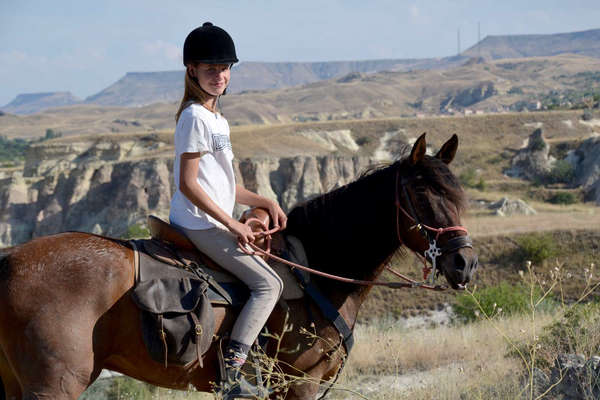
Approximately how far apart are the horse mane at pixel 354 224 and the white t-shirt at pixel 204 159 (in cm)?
68

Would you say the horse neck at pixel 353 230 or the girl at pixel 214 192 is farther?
the horse neck at pixel 353 230

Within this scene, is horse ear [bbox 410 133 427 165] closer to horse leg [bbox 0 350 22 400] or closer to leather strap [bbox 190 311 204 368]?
leather strap [bbox 190 311 204 368]

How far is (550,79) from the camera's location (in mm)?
188875

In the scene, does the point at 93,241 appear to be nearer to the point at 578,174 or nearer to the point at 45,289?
the point at 45,289

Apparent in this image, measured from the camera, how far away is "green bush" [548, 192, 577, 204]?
40.1m

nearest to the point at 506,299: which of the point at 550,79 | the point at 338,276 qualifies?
the point at 338,276

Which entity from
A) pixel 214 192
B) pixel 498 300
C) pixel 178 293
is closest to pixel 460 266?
pixel 214 192

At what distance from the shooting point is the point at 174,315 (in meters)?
3.36

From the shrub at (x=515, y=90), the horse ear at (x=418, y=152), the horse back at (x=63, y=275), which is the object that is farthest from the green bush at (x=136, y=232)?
the shrub at (x=515, y=90)

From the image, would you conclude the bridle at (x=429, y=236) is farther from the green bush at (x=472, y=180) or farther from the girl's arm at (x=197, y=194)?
the green bush at (x=472, y=180)

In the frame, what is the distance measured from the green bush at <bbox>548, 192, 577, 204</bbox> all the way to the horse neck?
4063cm

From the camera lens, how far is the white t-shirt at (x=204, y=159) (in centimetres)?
350

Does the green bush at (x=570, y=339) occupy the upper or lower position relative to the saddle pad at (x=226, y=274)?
lower

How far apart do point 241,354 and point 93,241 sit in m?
1.16
